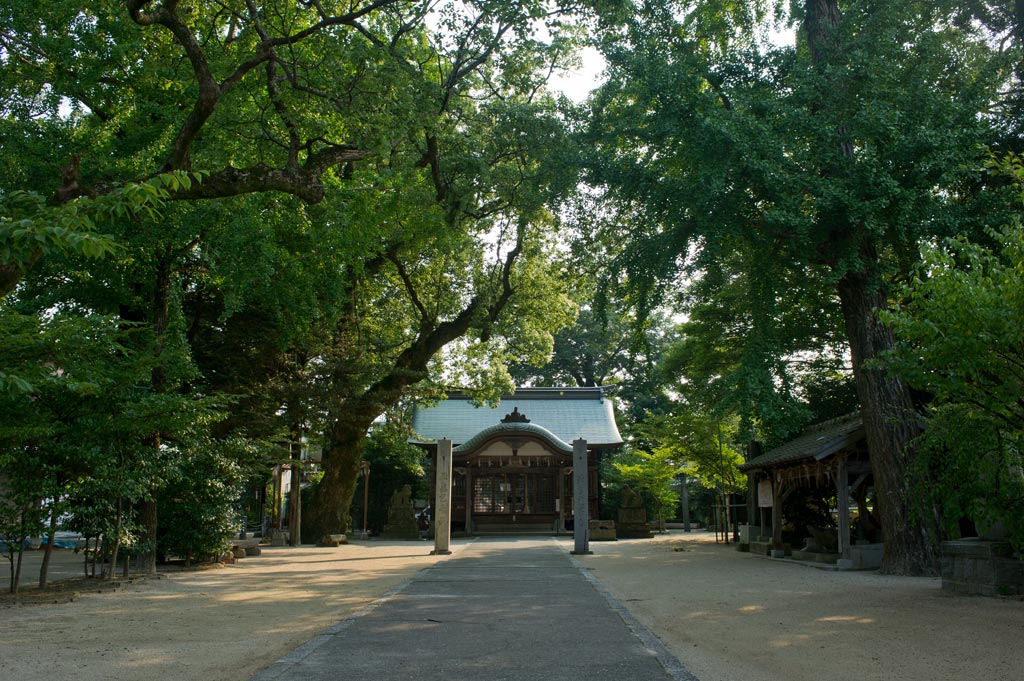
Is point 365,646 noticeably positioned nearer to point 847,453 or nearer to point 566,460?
point 847,453

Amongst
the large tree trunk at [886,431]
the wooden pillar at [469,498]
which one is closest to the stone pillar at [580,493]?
the large tree trunk at [886,431]

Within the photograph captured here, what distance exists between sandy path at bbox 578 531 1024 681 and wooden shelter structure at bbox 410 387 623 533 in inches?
524

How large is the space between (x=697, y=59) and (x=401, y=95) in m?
5.74

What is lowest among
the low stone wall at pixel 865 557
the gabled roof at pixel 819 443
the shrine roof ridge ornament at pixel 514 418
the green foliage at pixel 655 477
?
the low stone wall at pixel 865 557

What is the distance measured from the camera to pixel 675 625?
24.3 ft

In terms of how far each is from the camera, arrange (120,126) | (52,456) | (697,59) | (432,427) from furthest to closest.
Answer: (432,427) → (697,59) → (120,126) → (52,456)

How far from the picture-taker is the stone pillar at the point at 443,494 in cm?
1669

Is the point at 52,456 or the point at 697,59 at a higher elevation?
the point at 697,59

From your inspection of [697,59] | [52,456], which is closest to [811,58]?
[697,59]

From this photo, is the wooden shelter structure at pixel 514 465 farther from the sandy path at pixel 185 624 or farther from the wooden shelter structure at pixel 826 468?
the sandy path at pixel 185 624

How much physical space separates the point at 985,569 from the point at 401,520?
1968 cm

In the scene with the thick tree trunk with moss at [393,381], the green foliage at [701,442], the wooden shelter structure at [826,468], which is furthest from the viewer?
the green foliage at [701,442]

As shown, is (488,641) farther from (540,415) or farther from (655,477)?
(540,415)

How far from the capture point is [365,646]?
6.01m
